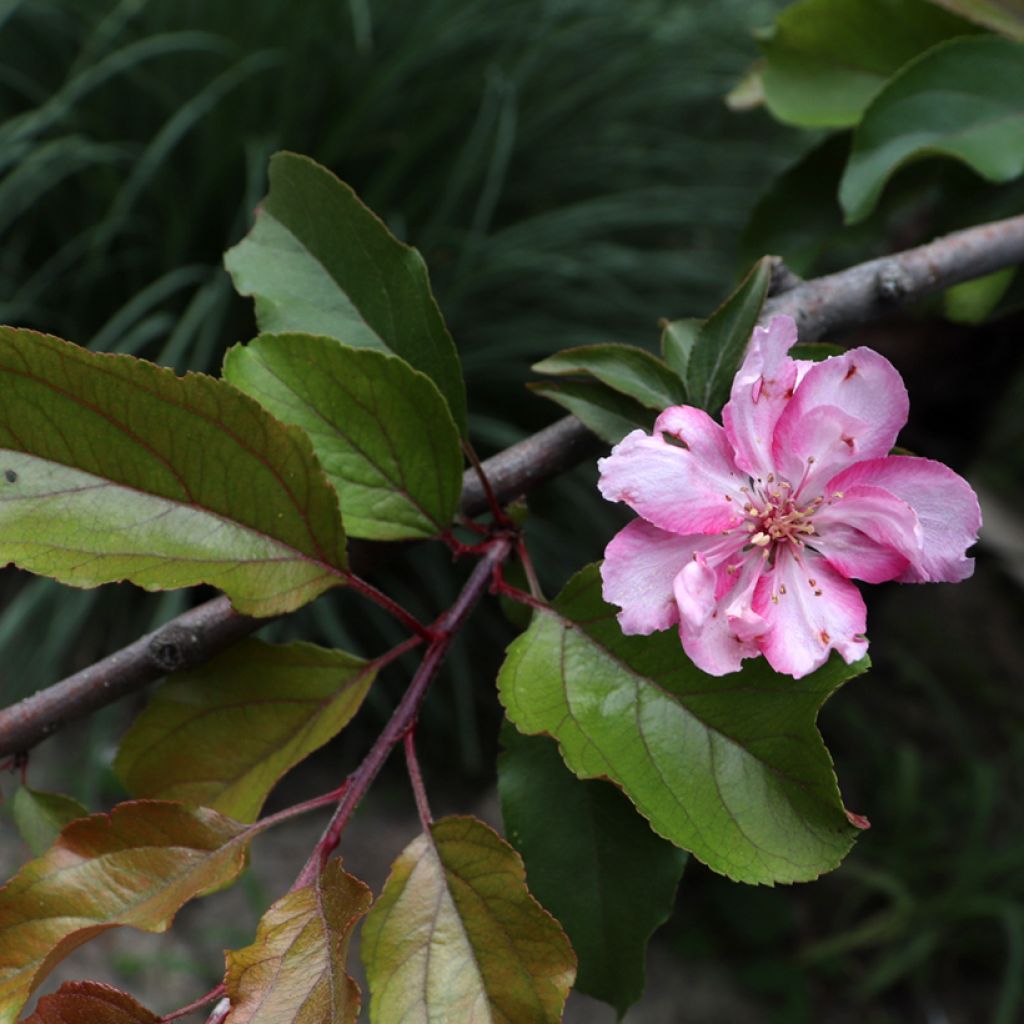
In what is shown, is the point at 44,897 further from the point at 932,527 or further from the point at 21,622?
the point at 21,622

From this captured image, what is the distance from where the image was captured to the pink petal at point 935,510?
37 cm

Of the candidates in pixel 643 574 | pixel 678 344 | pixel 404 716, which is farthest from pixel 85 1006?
pixel 678 344

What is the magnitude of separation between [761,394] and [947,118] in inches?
12.4

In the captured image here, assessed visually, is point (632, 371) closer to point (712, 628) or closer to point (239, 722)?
point (712, 628)

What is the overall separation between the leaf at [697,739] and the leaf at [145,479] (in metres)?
0.11

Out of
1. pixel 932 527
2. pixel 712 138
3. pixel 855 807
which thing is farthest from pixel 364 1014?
pixel 712 138

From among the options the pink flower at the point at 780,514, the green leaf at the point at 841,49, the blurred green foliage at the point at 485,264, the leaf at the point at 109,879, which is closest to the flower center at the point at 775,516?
the pink flower at the point at 780,514

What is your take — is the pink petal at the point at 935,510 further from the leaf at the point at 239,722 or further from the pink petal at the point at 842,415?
the leaf at the point at 239,722

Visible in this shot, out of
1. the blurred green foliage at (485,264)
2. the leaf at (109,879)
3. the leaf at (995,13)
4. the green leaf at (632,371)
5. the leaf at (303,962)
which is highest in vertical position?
the leaf at (995,13)

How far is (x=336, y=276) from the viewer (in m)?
0.48

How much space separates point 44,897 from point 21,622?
129cm

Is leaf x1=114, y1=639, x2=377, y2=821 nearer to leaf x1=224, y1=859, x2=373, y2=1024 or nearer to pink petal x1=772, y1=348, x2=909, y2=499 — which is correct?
leaf x1=224, y1=859, x2=373, y2=1024

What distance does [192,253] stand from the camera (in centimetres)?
170

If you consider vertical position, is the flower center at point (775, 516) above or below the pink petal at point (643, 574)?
below
